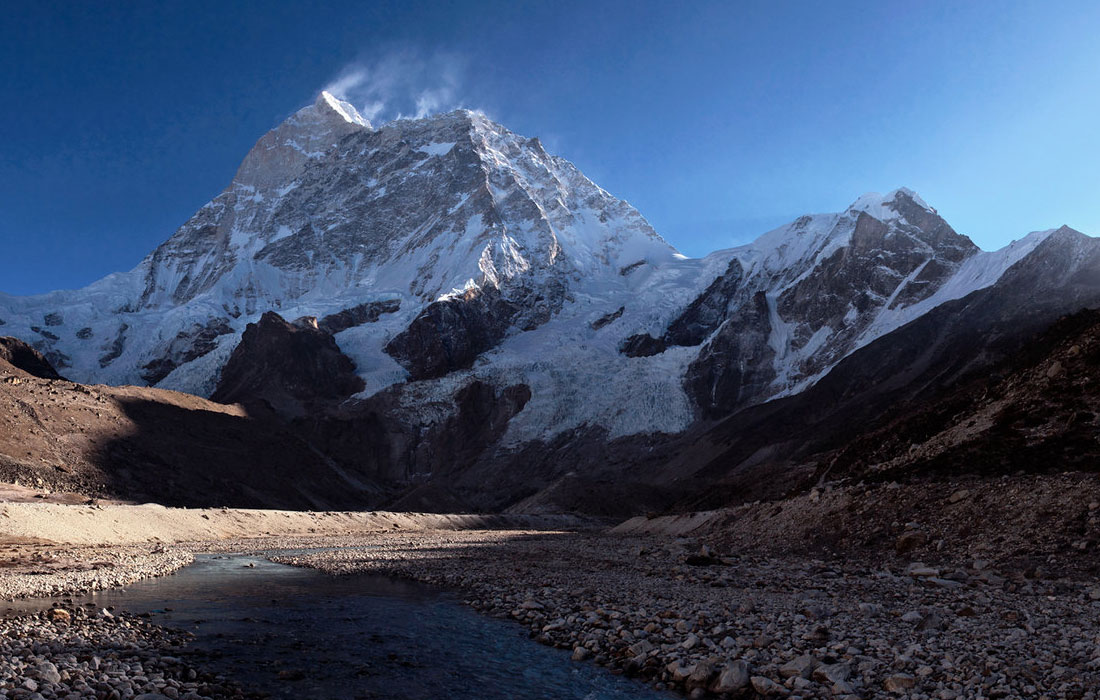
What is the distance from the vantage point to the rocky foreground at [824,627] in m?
9.90

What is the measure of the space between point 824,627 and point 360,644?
9243 mm

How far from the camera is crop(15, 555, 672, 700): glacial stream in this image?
11820 mm

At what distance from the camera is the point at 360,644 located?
1523 centimetres

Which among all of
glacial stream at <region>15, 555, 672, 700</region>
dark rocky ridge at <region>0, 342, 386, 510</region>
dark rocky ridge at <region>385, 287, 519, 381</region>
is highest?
dark rocky ridge at <region>385, 287, 519, 381</region>

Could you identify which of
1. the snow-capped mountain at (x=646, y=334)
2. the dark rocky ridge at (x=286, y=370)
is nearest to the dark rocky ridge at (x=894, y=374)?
the snow-capped mountain at (x=646, y=334)

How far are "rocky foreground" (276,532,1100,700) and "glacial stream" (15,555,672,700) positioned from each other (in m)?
0.87

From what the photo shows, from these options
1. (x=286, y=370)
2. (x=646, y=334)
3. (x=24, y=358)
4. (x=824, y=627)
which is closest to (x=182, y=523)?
(x=824, y=627)

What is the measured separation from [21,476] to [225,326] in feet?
488

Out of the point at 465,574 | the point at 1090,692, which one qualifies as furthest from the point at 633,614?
the point at 465,574

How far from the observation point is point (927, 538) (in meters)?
21.4

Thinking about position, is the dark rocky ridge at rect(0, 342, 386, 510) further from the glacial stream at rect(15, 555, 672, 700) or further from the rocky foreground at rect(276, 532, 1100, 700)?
the rocky foreground at rect(276, 532, 1100, 700)

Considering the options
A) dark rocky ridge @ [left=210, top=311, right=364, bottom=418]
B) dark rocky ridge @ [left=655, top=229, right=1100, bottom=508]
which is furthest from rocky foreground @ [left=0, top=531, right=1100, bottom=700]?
dark rocky ridge @ [left=210, top=311, right=364, bottom=418]

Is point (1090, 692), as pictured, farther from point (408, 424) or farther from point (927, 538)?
point (408, 424)

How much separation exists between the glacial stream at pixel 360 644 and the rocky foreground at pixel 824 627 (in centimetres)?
87
